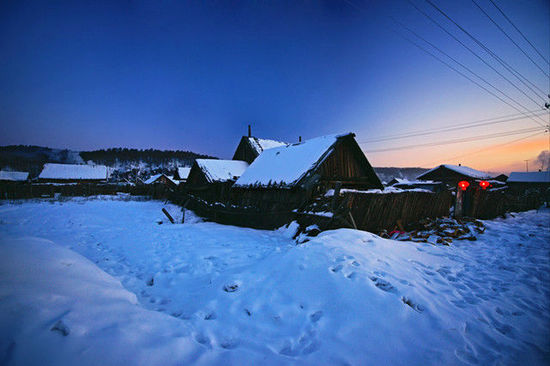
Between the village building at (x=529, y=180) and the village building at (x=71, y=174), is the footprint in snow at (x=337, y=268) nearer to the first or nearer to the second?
the village building at (x=529, y=180)

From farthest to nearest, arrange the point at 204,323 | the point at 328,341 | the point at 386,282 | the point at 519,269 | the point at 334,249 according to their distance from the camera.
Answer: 1. the point at 519,269
2. the point at 334,249
3. the point at 386,282
4. the point at 204,323
5. the point at 328,341

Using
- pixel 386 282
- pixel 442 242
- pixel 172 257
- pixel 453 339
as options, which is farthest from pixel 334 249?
pixel 442 242

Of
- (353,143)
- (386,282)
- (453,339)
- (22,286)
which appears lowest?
(453,339)

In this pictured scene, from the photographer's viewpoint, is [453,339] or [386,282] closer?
[453,339]

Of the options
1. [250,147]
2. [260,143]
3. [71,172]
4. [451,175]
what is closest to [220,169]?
[250,147]

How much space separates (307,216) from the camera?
8.85 m

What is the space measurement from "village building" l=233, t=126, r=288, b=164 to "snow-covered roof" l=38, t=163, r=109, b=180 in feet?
166

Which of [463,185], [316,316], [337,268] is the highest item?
[463,185]

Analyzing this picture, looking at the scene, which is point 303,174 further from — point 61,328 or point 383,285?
point 61,328

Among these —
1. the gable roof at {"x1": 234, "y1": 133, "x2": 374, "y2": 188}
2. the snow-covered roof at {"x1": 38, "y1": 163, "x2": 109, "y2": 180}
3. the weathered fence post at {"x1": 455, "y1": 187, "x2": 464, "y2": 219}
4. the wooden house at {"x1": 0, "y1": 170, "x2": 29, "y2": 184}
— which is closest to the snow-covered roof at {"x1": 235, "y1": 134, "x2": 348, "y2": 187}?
the gable roof at {"x1": 234, "y1": 133, "x2": 374, "y2": 188}

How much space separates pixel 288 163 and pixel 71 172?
64.5m

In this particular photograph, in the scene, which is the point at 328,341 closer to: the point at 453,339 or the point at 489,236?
the point at 453,339

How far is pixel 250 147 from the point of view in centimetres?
2250

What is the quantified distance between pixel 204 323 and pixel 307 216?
6.26 m
